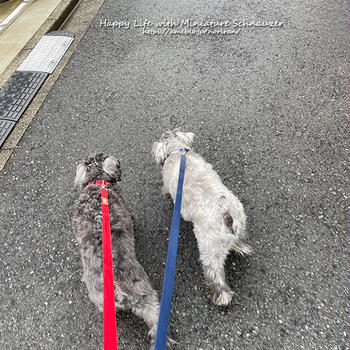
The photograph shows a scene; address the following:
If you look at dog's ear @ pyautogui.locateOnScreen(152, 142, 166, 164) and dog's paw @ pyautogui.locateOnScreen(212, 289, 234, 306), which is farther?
dog's ear @ pyautogui.locateOnScreen(152, 142, 166, 164)

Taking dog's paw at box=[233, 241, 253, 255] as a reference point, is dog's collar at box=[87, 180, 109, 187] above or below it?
above

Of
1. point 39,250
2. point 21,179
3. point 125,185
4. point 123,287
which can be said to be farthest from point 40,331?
point 21,179

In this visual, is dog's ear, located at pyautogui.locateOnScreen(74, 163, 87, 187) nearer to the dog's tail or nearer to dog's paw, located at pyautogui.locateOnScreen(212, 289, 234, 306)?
the dog's tail

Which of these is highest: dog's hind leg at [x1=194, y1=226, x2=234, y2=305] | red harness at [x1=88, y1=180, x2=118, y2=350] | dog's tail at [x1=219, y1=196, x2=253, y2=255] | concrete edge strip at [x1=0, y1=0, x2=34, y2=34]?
concrete edge strip at [x1=0, y1=0, x2=34, y2=34]

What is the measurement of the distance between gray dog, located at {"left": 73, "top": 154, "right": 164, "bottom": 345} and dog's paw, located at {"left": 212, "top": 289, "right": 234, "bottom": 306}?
58cm

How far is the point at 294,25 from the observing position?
5699 mm

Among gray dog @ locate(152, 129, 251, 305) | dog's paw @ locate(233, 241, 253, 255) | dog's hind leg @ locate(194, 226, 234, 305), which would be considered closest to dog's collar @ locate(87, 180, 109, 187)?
gray dog @ locate(152, 129, 251, 305)

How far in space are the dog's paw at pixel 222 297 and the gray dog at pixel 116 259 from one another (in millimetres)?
584

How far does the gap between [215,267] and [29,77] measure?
4690 mm

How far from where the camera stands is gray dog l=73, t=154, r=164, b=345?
221cm

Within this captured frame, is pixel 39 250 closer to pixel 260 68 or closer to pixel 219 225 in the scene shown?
pixel 219 225

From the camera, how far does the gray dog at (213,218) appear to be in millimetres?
2355

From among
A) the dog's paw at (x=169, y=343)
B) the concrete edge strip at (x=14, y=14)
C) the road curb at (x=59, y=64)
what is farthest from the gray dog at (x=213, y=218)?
the concrete edge strip at (x=14, y=14)

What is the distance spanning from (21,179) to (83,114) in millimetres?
1396
